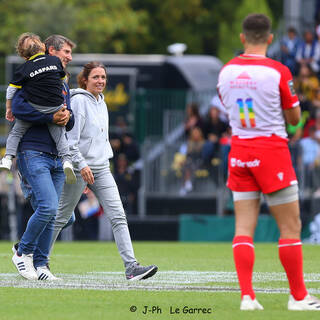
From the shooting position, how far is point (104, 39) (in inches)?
1764

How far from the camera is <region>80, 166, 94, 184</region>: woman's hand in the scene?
9508mm

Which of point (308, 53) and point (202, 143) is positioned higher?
point (308, 53)

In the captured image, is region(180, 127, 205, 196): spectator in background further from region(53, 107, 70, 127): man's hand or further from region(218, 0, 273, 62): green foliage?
region(218, 0, 273, 62): green foliage

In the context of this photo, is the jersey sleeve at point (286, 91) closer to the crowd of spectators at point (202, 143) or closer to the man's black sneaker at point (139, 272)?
the man's black sneaker at point (139, 272)

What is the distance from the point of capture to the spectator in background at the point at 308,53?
79.0 feet

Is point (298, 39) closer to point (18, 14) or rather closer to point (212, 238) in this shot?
point (212, 238)

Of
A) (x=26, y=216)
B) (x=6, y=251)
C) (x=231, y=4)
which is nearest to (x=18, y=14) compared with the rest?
(x=231, y=4)

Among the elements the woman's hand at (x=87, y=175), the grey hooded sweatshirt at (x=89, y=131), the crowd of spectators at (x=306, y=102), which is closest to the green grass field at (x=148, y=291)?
the woman's hand at (x=87, y=175)

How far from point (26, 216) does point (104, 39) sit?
79.9 ft

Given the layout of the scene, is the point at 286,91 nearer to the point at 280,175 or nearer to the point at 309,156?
the point at 280,175

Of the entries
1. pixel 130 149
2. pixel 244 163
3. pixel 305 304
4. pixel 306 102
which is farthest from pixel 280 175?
pixel 306 102

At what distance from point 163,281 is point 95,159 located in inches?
49.4

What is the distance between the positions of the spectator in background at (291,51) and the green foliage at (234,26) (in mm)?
23195

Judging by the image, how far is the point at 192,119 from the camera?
864 inches
